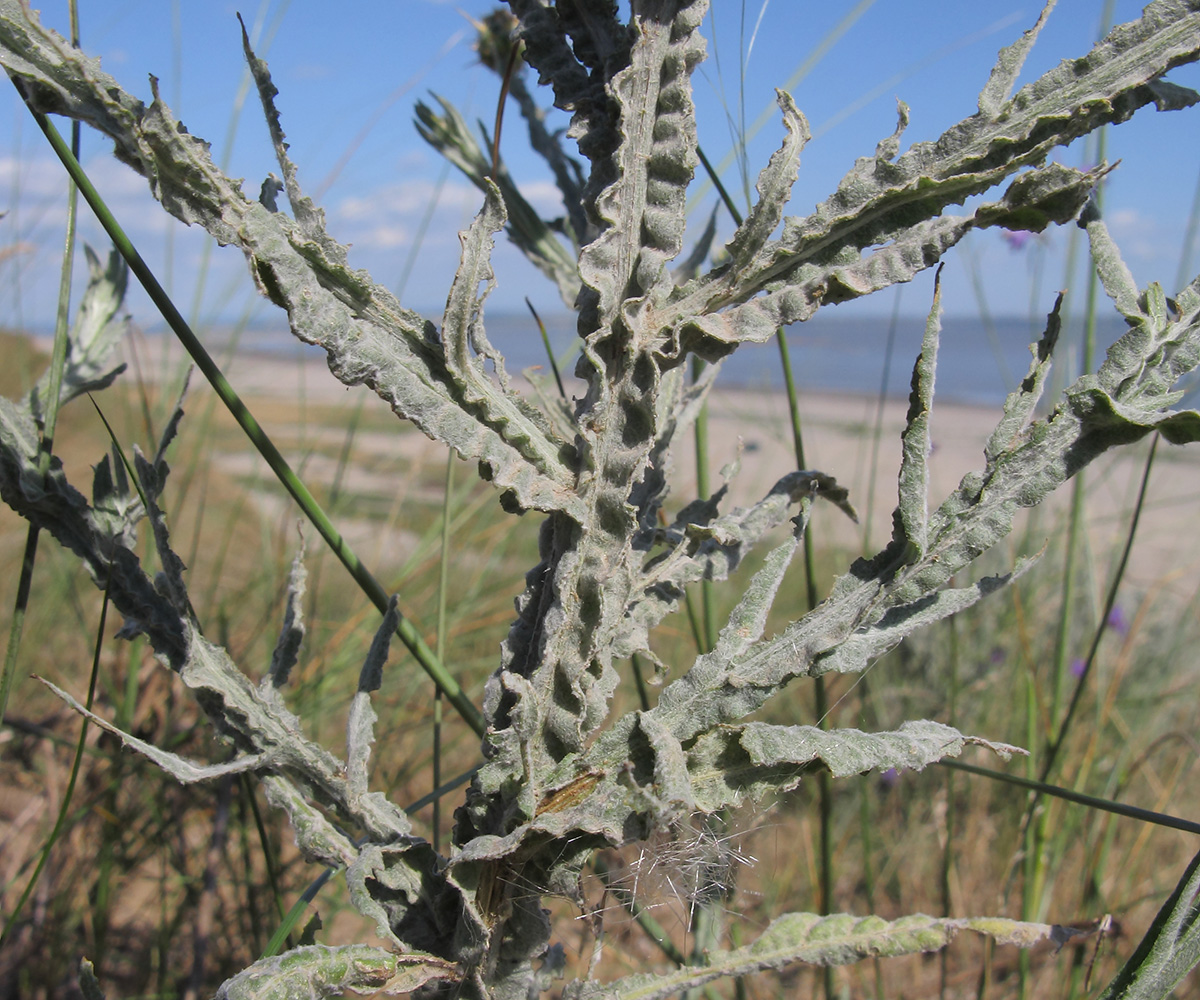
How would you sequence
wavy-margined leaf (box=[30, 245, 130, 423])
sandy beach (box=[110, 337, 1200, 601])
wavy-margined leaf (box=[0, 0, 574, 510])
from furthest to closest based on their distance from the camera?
sandy beach (box=[110, 337, 1200, 601]) < wavy-margined leaf (box=[30, 245, 130, 423]) < wavy-margined leaf (box=[0, 0, 574, 510])

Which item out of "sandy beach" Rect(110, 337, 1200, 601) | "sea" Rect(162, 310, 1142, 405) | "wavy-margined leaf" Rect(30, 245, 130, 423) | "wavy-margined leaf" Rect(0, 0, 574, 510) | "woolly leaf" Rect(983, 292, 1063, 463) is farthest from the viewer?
"sea" Rect(162, 310, 1142, 405)

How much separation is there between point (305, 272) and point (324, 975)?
381mm

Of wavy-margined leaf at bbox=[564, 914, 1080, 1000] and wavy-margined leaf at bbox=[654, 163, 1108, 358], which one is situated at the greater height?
wavy-margined leaf at bbox=[654, 163, 1108, 358]

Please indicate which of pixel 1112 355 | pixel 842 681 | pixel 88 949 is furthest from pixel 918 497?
pixel 842 681

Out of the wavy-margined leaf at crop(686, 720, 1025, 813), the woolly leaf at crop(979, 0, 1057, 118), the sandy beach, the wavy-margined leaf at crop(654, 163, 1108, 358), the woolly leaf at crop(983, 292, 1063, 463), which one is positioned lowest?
the wavy-margined leaf at crop(686, 720, 1025, 813)

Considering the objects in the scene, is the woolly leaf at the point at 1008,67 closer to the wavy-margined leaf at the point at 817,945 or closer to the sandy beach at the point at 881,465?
the sandy beach at the point at 881,465

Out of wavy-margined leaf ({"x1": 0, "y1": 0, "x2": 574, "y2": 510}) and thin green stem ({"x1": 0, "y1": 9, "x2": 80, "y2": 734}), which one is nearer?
wavy-margined leaf ({"x1": 0, "y1": 0, "x2": 574, "y2": 510})

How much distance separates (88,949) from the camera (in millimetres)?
1165

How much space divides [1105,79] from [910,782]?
2.05m

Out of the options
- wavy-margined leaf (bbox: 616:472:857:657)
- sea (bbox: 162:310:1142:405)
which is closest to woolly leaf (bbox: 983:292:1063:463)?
wavy-margined leaf (bbox: 616:472:857:657)

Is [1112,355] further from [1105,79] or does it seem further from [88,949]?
[88,949]

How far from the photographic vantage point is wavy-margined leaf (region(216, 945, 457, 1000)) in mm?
444

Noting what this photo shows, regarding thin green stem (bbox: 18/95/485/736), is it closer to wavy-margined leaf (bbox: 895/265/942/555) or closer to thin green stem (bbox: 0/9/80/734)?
thin green stem (bbox: 0/9/80/734)

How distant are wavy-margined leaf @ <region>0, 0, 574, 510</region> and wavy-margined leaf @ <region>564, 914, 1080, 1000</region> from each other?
1.03ft
